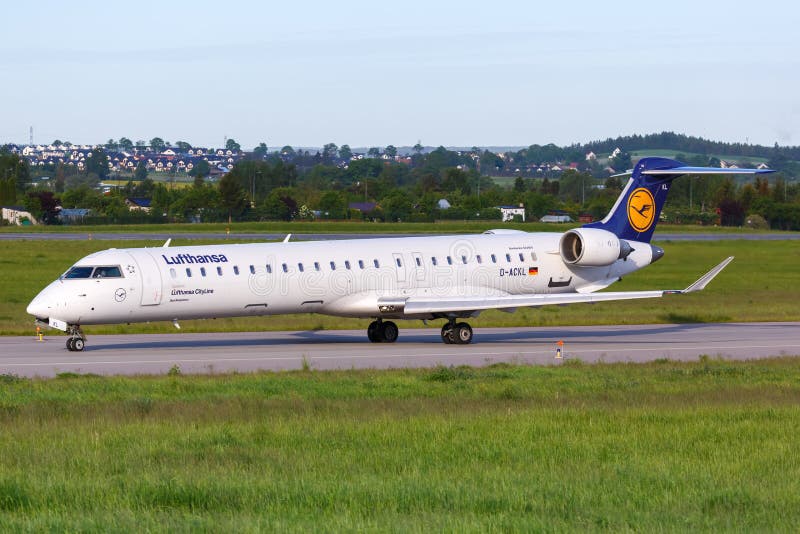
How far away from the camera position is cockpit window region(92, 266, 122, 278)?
27.2 meters

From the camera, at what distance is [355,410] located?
1748 cm

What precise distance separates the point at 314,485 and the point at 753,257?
65630 millimetres

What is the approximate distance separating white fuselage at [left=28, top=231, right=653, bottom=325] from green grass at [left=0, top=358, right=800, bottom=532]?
5.63 meters

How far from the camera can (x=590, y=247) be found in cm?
3212

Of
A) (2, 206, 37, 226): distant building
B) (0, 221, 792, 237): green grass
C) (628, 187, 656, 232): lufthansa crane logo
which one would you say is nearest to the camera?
(628, 187, 656, 232): lufthansa crane logo

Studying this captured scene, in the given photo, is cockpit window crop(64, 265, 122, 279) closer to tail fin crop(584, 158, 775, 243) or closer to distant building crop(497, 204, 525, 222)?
tail fin crop(584, 158, 775, 243)

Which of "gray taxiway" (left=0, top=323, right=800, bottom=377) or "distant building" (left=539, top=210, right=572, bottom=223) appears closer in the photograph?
"gray taxiway" (left=0, top=323, right=800, bottom=377)

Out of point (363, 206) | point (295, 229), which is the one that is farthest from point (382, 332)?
point (363, 206)

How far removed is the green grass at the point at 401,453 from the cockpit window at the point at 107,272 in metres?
5.80

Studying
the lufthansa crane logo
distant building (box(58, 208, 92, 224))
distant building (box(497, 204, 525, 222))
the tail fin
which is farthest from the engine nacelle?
distant building (box(497, 204, 525, 222))

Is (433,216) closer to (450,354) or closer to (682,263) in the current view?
(682,263)

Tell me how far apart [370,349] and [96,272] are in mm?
6972

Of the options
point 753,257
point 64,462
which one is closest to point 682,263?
point 753,257

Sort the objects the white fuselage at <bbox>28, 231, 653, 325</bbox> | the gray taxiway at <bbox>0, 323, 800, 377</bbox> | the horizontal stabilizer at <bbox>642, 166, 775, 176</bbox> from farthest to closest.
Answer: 1. the horizontal stabilizer at <bbox>642, 166, 775, 176</bbox>
2. the white fuselage at <bbox>28, 231, 653, 325</bbox>
3. the gray taxiway at <bbox>0, 323, 800, 377</bbox>
